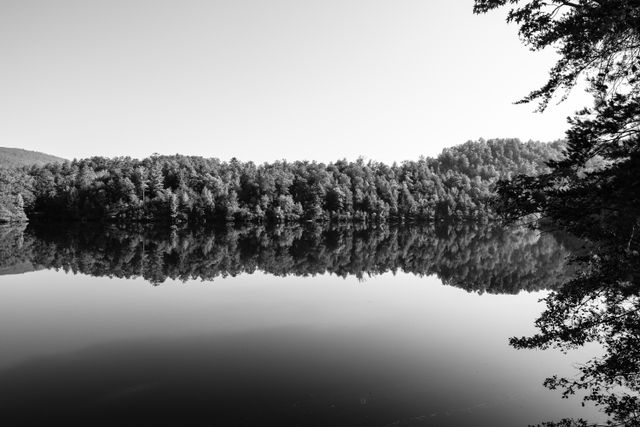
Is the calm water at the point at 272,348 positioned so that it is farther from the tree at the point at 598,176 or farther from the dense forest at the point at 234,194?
the dense forest at the point at 234,194

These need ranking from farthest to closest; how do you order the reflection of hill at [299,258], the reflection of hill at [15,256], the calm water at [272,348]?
the reflection of hill at [15,256]
the reflection of hill at [299,258]
the calm water at [272,348]

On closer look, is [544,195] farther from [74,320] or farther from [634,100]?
[74,320]

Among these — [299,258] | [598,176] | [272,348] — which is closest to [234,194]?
[299,258]

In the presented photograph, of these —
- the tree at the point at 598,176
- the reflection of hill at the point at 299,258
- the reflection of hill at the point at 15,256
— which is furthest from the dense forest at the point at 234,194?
the tree at the point at 598,176

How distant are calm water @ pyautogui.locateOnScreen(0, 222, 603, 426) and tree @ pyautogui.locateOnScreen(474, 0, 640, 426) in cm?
398

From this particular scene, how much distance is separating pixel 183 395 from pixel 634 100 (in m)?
14.3

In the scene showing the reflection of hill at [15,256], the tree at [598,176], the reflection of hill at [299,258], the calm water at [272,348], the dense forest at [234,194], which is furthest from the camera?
the dense forest at [234,194]

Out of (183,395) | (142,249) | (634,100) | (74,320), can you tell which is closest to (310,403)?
(183,395)

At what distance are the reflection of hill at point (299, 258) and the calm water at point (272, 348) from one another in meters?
0.65

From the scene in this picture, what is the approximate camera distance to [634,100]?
8.62 m

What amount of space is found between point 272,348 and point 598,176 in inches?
555

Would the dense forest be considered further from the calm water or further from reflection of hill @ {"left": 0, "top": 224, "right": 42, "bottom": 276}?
the calm water

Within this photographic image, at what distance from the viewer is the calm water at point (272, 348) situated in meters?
13.1

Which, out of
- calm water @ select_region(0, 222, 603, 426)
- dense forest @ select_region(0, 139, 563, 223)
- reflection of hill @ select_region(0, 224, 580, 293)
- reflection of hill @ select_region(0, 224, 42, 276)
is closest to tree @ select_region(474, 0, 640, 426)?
calm water @ select_region(0, 222, 603, 426)
